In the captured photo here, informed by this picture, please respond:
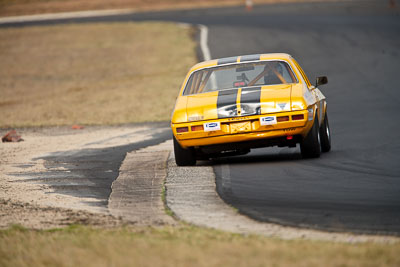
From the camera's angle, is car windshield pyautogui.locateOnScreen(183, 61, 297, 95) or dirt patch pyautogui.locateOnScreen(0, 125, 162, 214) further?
car windshield pyautogui.locateOnScreen(183, 61, 297, 95)

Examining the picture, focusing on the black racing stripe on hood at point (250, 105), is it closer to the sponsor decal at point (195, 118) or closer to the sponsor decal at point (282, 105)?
the sponsor decal at point (282, 105)

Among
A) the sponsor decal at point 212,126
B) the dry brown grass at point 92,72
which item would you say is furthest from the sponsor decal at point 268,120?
the dry brown grass at point 92,72

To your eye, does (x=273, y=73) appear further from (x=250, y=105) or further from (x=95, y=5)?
(x=95, y=5)

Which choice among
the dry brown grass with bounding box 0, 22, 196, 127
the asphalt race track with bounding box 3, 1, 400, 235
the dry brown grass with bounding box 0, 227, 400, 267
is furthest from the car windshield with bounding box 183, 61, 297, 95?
the dry brown grass with bounding box 0, 22, 196, 127

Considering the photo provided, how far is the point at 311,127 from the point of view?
9859mm

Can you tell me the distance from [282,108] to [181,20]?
3458 centimetres

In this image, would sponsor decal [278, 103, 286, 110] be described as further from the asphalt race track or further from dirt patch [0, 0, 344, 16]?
dirt patch [0, 0, 344, 16]

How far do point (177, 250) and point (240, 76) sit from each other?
17.8ft

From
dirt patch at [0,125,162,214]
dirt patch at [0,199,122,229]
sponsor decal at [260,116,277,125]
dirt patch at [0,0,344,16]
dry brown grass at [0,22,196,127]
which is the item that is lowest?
dirt patch at [0,0,344,16]

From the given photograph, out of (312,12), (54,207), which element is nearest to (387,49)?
(312,12)

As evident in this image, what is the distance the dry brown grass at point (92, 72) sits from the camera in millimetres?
20672

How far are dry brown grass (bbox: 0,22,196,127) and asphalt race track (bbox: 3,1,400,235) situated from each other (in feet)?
8.04

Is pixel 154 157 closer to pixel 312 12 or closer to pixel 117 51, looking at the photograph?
pixel 117 51

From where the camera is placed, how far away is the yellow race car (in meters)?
9.59
